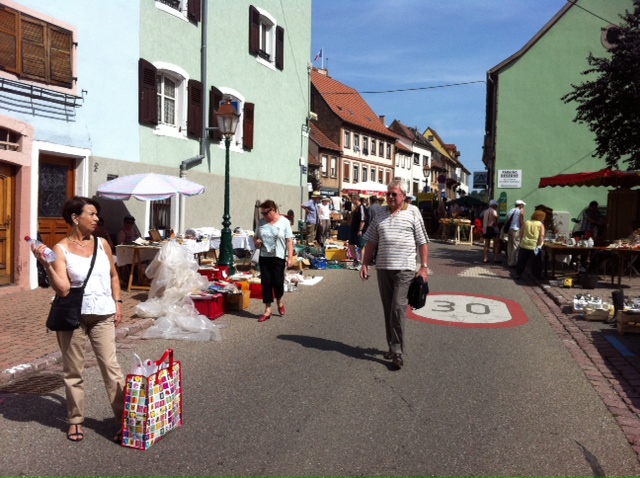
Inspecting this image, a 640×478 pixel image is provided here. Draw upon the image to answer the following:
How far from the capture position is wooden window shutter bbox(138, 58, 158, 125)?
13.4 m

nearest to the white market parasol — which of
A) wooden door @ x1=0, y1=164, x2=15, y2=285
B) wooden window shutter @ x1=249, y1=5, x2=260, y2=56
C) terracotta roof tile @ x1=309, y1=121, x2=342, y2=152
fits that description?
wooden door @ x1=0, y1=164, x2=15, y2=285

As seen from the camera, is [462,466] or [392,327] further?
[392,327]

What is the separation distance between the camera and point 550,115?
28266mm

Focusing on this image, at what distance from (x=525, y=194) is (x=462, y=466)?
26392mm

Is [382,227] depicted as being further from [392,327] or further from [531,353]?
[531,353]

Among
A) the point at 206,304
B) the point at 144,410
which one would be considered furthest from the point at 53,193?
the point at 144,410

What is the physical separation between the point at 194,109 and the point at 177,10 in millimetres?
2328

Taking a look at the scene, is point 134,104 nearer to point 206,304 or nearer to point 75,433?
point 206,304

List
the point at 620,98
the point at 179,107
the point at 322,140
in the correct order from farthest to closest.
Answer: the point at 322,140 < the point at 620,98 < the point at 179,107

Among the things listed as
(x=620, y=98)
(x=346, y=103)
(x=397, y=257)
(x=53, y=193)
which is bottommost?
(x=397, y=257)

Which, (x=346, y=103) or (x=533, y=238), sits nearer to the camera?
(x=533, y=238)

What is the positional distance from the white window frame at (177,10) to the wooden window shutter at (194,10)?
94mm

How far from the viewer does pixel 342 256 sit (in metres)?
16.7

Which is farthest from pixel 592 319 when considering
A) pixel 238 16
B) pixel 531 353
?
pixel 238 16
